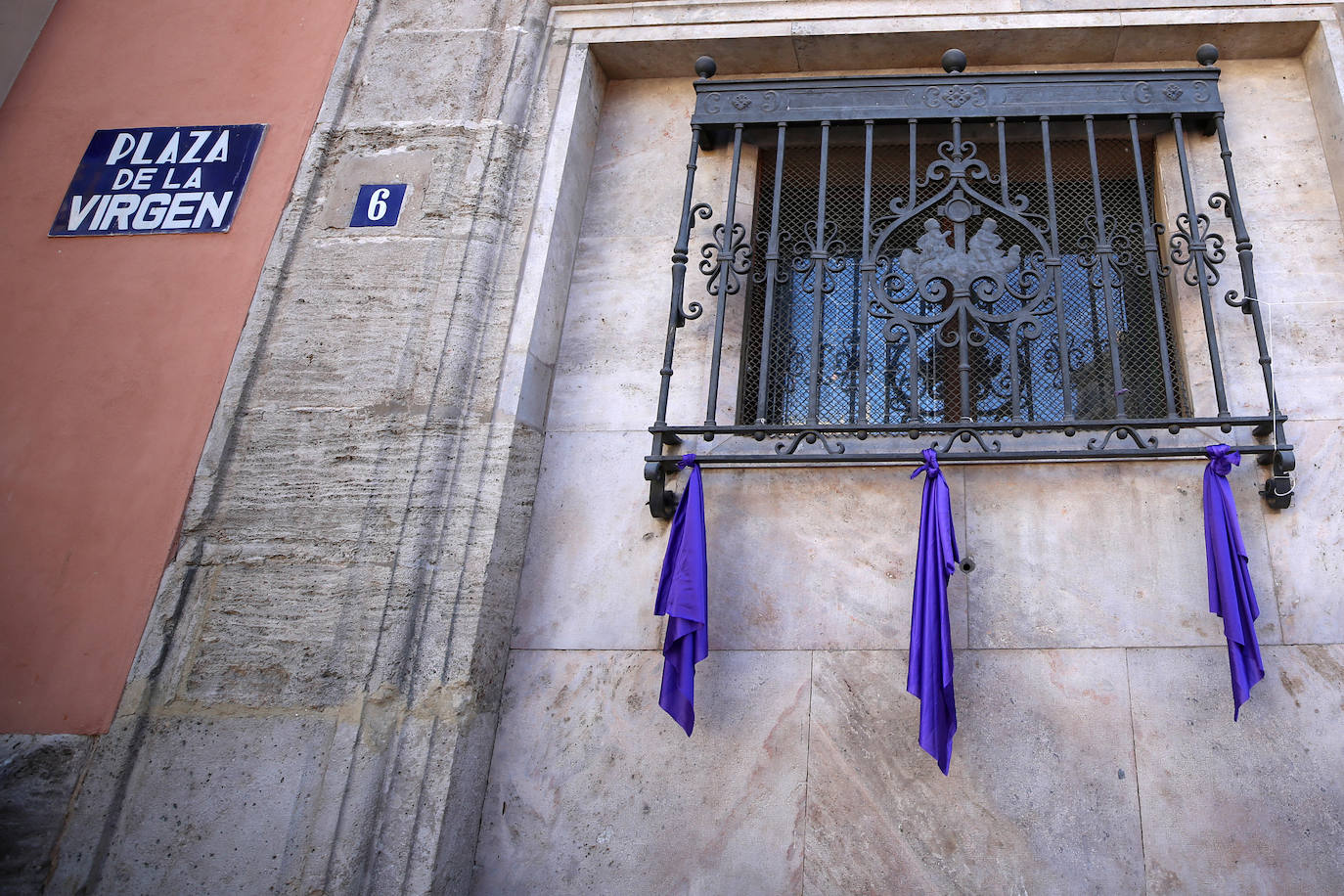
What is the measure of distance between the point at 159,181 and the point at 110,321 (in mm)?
789

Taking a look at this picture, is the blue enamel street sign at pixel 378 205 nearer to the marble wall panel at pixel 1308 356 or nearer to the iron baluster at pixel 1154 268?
the iron baluster at pixel 1154 268

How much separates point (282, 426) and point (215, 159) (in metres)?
1.56

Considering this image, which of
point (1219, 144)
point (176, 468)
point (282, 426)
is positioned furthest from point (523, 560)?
point (1219, 144)

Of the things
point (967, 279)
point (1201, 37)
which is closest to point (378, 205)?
point (967, 279)

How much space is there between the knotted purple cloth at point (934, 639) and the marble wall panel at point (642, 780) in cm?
54

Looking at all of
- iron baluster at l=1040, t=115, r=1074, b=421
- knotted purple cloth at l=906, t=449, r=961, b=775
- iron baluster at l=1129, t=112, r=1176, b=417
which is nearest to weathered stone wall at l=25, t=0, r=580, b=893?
knotted purple cloth at l=906, t=449, r=961, b=775

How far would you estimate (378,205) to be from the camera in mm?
4656

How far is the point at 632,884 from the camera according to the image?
370cm

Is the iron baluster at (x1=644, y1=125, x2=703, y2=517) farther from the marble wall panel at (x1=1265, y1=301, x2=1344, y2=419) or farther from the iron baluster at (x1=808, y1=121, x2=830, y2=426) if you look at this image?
the marble wall panel at (x1=1265, y1=301, x2=1344, y2=419)

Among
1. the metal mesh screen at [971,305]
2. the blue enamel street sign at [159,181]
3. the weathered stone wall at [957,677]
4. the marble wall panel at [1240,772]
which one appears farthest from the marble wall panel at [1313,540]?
the blue enamel street sign at [159,181]

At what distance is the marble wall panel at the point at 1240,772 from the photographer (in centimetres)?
348

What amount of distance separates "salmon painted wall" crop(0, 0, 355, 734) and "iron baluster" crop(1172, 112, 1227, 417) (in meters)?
4.05

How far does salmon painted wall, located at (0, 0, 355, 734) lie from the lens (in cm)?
400

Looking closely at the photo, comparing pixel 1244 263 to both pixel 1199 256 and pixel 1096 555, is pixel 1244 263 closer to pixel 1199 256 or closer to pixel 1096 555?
pixel 1199 256
